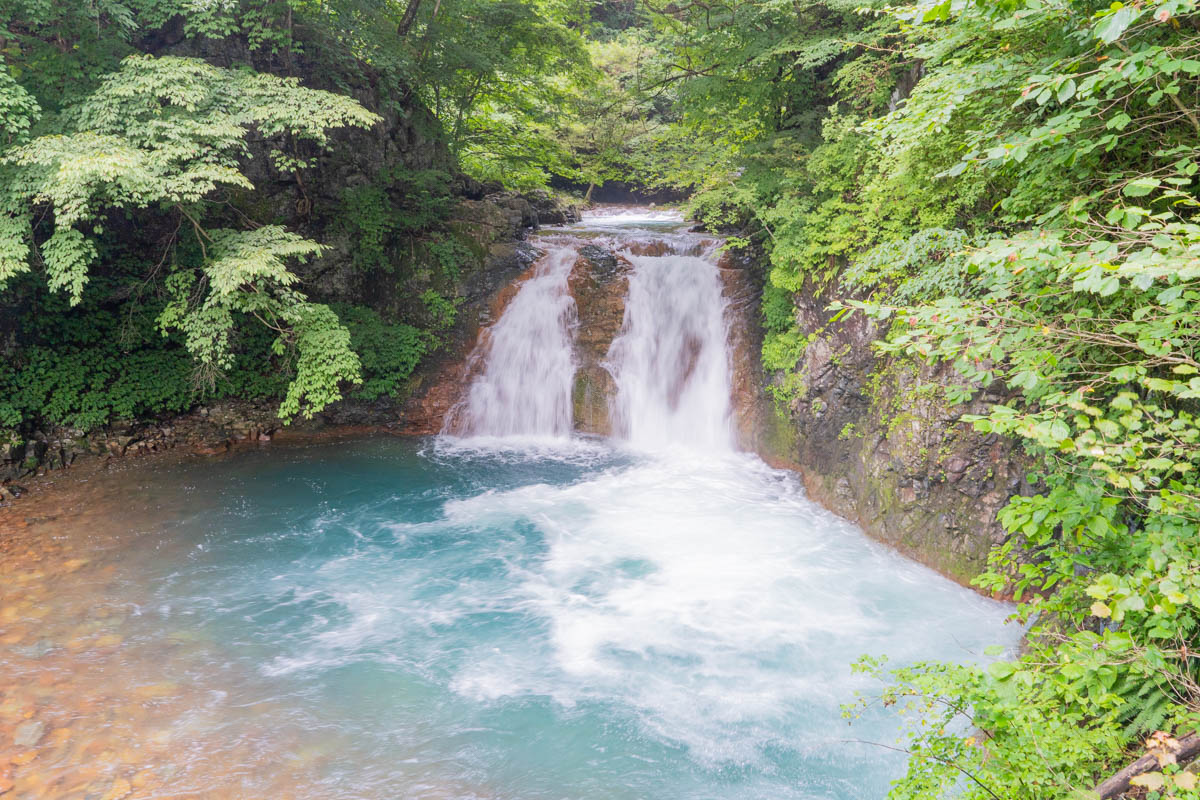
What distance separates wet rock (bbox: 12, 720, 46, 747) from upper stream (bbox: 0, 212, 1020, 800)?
57 millimetres

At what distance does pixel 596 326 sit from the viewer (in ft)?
39.2

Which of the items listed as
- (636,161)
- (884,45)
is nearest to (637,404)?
(636,161)

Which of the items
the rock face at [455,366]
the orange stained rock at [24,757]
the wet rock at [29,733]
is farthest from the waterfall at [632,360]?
the orange stained rock at [24,757]

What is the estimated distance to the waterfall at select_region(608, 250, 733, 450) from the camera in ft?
36.2

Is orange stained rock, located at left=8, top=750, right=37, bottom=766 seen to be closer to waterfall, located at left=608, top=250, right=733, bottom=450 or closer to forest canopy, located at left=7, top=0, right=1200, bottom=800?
forest canopy, located at left=7, top=0, right=1200, bottom=800

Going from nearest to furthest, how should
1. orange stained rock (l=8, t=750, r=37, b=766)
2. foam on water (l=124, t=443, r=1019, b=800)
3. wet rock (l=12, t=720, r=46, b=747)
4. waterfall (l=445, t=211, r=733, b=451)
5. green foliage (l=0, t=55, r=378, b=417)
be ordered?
orange stained rock (l=8, t=750, r=37, b=766), wet rock (l=12, t=720, r=46, b=747), foam on water (l=124, t=443, r=1019, b=800), green foliage (l=0, t=55, r=378, b=417), waterfall (l=445, t=211, r=733, b=451)

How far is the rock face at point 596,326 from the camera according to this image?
38.1 ft

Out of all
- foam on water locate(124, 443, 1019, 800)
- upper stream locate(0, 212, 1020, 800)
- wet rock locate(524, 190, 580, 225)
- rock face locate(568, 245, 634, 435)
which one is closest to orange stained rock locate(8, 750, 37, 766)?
upper stream locate(0, 212, 1020, 800)

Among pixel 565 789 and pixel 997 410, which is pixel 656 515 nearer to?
pixel 565 789

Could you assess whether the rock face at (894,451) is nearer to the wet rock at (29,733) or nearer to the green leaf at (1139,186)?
the green leaf at (1139,186)

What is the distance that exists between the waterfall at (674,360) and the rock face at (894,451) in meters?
1.66

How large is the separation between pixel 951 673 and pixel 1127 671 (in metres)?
0.73

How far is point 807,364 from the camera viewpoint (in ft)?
29.3

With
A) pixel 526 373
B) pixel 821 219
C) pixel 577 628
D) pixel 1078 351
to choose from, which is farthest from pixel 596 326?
pixel 1078 351
